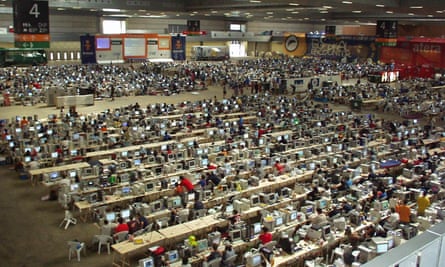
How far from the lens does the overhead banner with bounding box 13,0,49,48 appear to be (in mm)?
22344

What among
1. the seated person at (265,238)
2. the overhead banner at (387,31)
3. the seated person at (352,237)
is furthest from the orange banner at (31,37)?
the overhead banner at (387,31)

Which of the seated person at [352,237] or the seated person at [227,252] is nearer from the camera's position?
the seated person at [227,252]

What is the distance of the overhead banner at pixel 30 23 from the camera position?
22344 millimetres

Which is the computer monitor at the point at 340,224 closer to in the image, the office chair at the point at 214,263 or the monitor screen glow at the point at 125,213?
the office chair at the point at 214,263

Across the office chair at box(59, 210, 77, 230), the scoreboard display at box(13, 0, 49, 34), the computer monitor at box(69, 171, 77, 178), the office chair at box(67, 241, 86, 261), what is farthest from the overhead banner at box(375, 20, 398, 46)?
the office chair at box(67, 241, 86, 261)

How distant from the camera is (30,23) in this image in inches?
891

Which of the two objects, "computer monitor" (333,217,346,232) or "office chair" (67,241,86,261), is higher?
"computer monitor" (333,217,346,232)

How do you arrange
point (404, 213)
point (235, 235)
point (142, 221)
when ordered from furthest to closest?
point (404, 213)
point (142, 221)
point (235, 235)

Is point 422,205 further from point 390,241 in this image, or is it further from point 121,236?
point 121,236

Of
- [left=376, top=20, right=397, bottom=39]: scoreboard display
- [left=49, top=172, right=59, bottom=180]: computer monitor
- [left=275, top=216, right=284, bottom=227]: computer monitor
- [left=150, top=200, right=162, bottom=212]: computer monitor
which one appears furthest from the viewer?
[left=376, top=20, right=397, bottom=39]: scoreboard display

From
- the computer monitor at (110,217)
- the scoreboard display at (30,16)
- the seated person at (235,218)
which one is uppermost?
the scoreboard display at (30,16)

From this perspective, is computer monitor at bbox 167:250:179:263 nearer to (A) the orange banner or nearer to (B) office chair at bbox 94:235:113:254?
(B) office chair at bbox 94:235:113:254

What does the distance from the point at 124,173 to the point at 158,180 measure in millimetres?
1859

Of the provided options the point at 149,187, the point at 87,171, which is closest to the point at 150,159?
the point at 87,171
